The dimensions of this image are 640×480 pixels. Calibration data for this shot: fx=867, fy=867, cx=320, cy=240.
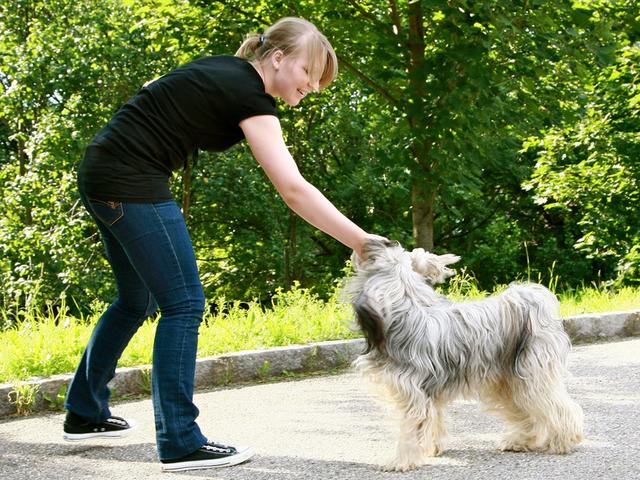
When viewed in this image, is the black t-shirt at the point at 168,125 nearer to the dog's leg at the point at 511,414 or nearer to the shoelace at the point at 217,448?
the shoelace at the point at 217,448

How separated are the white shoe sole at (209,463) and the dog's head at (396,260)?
983 millimetres

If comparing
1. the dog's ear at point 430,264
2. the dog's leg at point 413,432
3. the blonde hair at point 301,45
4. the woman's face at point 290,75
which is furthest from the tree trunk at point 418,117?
the dog's leg at point 413,432

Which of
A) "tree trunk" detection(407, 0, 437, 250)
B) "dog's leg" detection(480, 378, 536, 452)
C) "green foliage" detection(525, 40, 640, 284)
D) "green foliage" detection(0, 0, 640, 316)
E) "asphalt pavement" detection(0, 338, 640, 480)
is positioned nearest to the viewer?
"asphalt pavement" detection(0, 338, 640, 480)

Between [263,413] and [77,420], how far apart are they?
3.60ft

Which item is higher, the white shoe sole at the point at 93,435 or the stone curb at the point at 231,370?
the stone curb at the point at 231,370

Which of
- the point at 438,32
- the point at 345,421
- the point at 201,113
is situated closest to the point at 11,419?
the point at 345,421

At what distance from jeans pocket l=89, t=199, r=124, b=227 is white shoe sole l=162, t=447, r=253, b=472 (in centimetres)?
108

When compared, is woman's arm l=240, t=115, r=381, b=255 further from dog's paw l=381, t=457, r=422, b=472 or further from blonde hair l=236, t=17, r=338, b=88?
dog's paw l=381, t=457, r=422, b=472

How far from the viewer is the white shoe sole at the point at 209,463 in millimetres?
3748

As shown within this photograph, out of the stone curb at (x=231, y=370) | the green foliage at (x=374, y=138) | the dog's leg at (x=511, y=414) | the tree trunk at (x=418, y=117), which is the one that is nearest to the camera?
the dog's leg at (x=511, y=414)

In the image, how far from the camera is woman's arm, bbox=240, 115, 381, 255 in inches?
143

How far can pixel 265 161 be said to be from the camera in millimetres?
3652

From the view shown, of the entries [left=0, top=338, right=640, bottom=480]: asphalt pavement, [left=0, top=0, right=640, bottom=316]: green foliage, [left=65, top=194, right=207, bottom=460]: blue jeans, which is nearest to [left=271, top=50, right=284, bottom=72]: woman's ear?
[left=65, top=194, right=207, bottom=460]: blue jeans

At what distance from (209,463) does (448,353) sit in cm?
115
